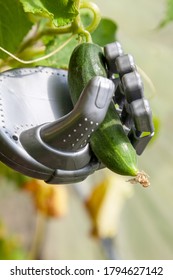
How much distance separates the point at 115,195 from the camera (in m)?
2.10

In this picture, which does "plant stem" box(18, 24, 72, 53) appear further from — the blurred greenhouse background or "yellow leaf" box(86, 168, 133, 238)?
"yellow leaf" box(86, 168, 133, 238)

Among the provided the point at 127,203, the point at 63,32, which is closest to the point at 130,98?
the point at 63,32

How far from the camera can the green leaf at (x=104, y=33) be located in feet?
2.81

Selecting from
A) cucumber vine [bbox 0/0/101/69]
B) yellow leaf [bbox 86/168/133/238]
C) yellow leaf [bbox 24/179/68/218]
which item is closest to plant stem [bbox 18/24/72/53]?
cucumber vine [bbox 0/0/101/69]

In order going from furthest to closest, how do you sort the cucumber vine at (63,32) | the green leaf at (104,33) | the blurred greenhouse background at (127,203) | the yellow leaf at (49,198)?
the yellow leaf at (49,198), the blurred greenhouse background at (127,203), the green leaf at (104,33), the cucumber vine at (63,32)

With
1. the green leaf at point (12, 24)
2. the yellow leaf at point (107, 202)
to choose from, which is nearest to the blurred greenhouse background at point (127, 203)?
the yellow leaf at point (107, 202)

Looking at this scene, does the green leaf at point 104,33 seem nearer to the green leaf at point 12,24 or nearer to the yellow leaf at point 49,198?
the green leaf at point 12,24

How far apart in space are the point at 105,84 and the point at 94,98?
17 mm

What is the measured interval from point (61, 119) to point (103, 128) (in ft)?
0.14

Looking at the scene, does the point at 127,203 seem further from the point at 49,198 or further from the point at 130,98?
the point at 130,98

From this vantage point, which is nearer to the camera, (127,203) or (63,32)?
(63,32)

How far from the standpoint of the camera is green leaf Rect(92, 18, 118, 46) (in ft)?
2.81

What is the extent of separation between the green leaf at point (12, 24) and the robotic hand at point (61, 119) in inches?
2.8

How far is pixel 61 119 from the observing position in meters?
0.65
